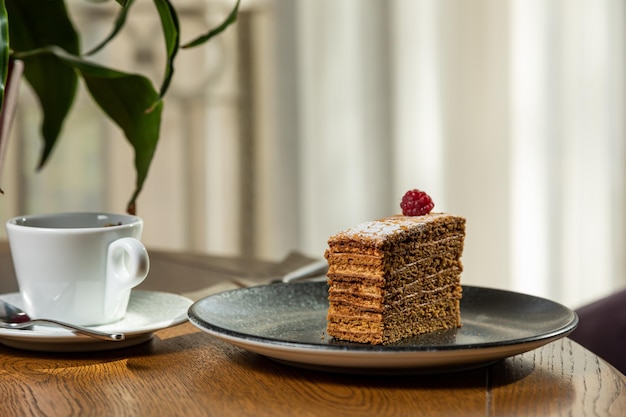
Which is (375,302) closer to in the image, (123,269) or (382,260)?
(382,260)

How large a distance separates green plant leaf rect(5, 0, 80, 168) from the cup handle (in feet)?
1.30

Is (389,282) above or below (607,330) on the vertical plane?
above

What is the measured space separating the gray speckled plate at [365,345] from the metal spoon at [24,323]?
0.23 feet

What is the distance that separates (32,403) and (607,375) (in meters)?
0.45

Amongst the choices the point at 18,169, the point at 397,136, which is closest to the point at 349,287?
the point at 397,136

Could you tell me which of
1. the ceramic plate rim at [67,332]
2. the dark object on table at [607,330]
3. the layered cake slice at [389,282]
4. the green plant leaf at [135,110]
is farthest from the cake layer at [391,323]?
the dark object on table at [607,330]

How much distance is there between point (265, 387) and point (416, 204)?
0.89ft

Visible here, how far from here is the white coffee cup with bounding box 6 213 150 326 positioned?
2.60 feet

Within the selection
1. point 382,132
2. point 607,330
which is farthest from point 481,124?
point 607,330

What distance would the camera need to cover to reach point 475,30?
2496mm

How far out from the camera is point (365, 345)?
694mm

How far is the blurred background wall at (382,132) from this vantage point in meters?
2.50

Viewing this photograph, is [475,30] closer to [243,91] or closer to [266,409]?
[243,91]

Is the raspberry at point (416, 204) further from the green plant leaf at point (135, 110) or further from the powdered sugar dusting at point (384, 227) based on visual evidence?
the green plant leaf at point (135, 110)
